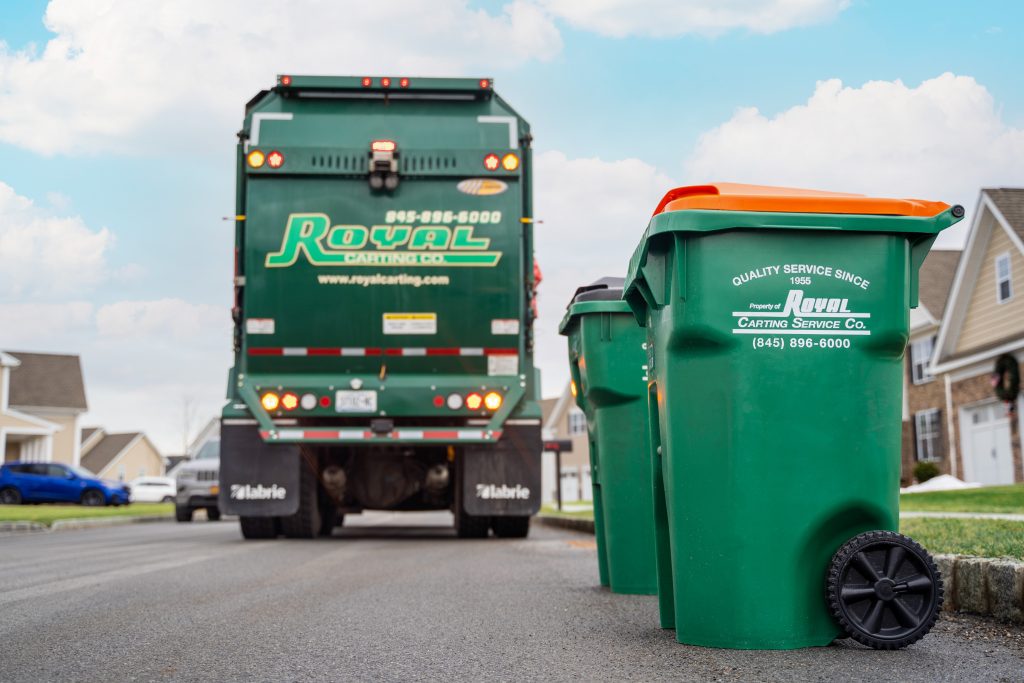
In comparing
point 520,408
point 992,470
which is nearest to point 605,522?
point 520,408

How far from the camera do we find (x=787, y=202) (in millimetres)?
3900

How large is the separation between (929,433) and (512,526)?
56.9ft

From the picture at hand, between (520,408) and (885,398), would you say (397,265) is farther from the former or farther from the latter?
(885,398)

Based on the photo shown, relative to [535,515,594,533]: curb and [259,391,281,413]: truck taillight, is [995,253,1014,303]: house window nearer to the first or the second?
[535,515,594,533]: curb

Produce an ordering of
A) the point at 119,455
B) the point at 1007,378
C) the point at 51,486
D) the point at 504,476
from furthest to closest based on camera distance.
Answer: the point at 119,455
the point at 51,486
the point at 1007,378
the point at 504,476

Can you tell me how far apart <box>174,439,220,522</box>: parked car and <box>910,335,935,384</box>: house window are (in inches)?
673

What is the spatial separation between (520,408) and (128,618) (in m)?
5.69

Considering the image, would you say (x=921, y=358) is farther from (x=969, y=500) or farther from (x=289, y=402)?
(x=289, y=402)

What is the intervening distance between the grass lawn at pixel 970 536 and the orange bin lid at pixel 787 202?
5.94ft

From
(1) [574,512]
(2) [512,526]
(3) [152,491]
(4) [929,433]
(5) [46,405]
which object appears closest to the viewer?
(2) [512,526]

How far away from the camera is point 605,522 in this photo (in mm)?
5793

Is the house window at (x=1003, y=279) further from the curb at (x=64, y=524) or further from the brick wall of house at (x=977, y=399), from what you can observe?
the curb at (x=64, y=524)

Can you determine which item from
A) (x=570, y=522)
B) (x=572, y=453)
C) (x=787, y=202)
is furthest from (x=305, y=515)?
(x=572, y=453)

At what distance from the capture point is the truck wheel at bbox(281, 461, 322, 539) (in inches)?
428
